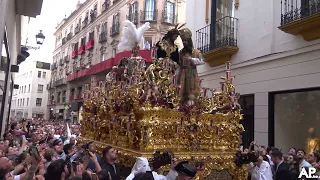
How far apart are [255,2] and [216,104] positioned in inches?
189

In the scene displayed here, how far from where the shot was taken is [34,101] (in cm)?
5050

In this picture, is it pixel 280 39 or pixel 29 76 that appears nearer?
pixel 280 39

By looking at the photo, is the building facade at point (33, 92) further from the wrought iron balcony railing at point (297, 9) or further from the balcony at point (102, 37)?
the wrought iron balcony railing at point (297, 9)

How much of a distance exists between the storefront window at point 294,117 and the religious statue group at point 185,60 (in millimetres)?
3516

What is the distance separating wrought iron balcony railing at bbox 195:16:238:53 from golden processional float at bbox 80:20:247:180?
4.32 meters

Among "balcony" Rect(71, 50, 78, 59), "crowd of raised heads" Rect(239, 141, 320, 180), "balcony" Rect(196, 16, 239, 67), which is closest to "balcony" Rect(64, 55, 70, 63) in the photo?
"balcony" Rect(71, 50, 78, 59)

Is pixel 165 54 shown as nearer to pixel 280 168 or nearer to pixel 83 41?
pixel 280 168

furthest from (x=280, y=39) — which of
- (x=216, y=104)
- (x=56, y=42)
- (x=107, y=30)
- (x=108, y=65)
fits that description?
(x=56, y=42)

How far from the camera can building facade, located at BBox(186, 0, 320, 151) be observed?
297 inches

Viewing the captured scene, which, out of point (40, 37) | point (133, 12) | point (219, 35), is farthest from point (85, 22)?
point (219, 35)

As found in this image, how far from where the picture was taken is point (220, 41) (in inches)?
401

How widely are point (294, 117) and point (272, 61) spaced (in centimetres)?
153

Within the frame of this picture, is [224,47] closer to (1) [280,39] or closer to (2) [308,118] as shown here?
(1) [280,39]

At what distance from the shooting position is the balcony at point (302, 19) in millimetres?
7098
